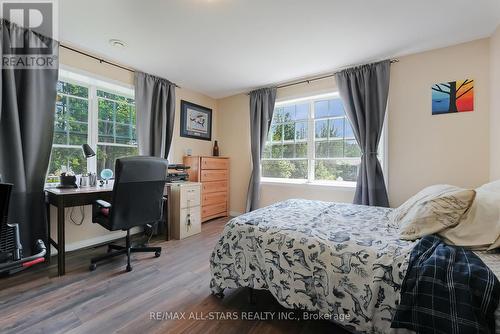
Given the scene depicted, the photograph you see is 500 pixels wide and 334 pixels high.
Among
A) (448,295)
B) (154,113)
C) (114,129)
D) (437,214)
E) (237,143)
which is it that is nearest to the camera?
(448,295)

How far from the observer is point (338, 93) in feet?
10.7

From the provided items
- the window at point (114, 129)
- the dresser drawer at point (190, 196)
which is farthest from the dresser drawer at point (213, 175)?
the window at point (114, 129)

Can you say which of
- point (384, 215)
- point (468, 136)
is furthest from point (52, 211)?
point (468, 136)

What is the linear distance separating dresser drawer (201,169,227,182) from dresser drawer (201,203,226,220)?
486 millimetres

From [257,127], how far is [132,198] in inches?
95.2

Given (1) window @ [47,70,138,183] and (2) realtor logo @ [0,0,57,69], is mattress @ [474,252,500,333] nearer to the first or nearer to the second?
(2) realtor logo @ [0,0,57,69]

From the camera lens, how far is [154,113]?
11.1 feet

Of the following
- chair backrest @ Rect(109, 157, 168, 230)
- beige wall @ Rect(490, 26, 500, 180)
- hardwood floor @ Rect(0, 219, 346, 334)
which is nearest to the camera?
hardwood floor @ Rect(0, 219, 346, 334)

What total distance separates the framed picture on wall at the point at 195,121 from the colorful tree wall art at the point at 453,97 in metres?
3.55

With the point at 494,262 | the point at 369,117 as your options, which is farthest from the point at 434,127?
the point at 494,262

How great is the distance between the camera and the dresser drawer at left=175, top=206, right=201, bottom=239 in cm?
310

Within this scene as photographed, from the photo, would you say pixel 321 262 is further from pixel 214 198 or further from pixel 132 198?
pixel 214 198

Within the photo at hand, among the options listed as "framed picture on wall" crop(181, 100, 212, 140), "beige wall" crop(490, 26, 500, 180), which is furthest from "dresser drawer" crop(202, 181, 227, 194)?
"beige wall" crop(490, 26, 500, 180)

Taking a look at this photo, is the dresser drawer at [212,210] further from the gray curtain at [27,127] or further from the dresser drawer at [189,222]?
the gray curtain at [27,127]
